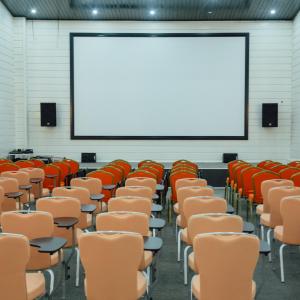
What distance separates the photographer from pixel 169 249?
6133 millimetres

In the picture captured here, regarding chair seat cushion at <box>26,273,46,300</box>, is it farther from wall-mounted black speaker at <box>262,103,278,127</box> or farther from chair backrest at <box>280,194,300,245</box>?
wall-mounted black speaker at <box>262,103,278,127</box>

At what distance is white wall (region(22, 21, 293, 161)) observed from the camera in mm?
14141

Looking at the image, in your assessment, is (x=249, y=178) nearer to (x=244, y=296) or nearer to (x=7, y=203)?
(x=7, y=203)

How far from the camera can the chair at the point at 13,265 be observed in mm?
3059

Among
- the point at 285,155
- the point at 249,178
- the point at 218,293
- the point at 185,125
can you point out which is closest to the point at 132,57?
the point at 185,125

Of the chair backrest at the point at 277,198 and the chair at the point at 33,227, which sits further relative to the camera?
the chair backrest at the point at 277,198

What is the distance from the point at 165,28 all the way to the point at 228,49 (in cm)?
221

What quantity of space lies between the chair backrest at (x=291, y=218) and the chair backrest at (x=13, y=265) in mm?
2942

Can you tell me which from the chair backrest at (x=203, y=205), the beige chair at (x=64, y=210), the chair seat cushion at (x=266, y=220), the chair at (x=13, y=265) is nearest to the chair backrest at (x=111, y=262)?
the chair at (x=13, y=265)

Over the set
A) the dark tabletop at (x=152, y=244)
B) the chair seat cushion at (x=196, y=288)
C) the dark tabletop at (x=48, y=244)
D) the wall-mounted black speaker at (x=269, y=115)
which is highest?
the wall-mounted black speaker at (x=269, y=115)

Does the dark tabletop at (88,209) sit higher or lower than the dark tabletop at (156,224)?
higher

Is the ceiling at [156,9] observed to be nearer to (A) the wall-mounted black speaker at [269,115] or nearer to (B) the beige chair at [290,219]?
(A) the wall-mounted black speaker at [269,115]

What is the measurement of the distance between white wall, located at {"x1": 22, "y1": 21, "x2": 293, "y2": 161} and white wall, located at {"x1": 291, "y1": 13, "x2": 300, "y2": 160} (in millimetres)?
311

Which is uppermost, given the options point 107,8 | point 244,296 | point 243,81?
point 107,8
